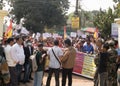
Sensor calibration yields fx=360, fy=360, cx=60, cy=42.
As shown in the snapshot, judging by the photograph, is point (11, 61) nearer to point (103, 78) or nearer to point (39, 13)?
point (103, 78)

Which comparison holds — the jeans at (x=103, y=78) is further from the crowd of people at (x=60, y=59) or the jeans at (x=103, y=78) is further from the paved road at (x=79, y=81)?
the paved road at (x=79, y=81)

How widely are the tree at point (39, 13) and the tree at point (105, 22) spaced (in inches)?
921

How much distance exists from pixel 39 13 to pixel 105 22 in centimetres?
2664

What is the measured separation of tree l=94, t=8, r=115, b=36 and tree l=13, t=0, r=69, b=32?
76.8 ft

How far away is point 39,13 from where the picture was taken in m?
54.4

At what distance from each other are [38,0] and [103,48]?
51.5 metres

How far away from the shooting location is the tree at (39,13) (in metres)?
53.4

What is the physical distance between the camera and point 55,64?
11.8 meters

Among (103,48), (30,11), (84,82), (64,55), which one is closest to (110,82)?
(103,48)

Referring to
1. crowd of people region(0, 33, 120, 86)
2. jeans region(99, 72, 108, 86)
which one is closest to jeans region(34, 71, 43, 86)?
crowd of people region(0, 33, 120, 86)

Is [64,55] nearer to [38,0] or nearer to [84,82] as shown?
[84,82]

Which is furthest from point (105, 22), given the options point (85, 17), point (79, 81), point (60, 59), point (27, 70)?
point (85, 17)

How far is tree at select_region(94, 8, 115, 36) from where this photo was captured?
28.5m

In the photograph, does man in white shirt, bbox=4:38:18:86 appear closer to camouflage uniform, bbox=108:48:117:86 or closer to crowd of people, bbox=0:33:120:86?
crowd of people, bbox=0:33:120:86
